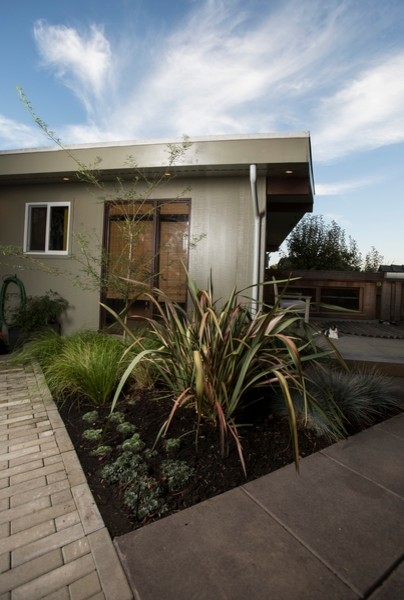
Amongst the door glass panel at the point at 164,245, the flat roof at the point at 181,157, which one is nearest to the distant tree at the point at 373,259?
the flat roof at the point at 181,157

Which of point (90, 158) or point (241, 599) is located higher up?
point (90, 158)

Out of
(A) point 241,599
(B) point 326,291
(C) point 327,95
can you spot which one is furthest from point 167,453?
(B) point 326,291

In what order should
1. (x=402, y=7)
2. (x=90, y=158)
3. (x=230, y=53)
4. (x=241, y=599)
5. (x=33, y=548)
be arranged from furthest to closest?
(x=230, y=53), (x=90, y=158), (x=402, y=7), (x=33, y=548), (x=241, y=599)

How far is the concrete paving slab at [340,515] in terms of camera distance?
1.05 metres

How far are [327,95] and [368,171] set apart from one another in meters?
4.78

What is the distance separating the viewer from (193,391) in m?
1.96

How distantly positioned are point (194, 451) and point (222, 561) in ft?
2.29

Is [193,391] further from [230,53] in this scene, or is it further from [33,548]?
[230,53]

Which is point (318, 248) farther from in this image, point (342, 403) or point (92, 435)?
point (92, 435)

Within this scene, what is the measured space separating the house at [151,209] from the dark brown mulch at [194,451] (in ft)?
6.75

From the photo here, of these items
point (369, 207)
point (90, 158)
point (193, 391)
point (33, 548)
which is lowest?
point (33, 548)

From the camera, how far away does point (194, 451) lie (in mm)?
1729

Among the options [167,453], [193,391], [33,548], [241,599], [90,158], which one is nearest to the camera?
[241,599]

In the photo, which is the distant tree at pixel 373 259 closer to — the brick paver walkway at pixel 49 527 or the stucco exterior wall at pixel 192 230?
the stucco exterior wall at pixel 192 230
